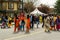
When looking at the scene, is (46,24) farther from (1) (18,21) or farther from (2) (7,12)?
(2) (7,12)

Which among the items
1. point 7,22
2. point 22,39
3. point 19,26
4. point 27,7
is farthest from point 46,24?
point 27,7

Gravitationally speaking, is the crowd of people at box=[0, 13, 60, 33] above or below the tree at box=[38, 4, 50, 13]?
above

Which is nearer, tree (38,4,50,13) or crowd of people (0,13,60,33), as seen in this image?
crowd of people (0,13,60,33)

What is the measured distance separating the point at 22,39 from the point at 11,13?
71.0 metres

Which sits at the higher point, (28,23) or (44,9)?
(28,23)

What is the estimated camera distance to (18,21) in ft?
77.5

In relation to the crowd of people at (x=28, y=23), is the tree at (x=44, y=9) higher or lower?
lower

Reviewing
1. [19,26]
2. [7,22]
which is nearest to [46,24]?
[19,26]

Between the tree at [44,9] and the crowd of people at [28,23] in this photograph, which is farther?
the tree at [44,9]

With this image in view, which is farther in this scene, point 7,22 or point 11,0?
point 11,0

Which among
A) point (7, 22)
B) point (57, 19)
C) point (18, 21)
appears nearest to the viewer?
point (18, 21)

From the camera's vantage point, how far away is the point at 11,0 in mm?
88312

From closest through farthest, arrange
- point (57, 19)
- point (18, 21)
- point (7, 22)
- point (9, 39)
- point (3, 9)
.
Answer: point (9, 39)
point (18, 21)
point (57, 19)
point (7, 22)
point (3, 9)

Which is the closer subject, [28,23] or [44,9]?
[28,23]
